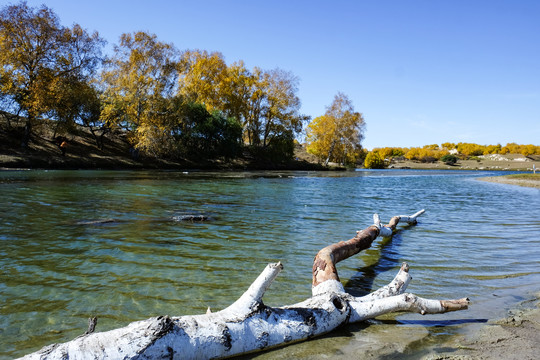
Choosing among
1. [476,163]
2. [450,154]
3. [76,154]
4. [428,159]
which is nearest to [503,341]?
[76,154]

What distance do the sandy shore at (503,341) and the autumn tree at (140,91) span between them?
3935cm

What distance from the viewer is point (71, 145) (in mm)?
40406

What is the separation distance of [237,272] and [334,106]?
70.2m

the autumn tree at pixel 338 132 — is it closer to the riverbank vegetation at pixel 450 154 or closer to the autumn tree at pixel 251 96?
the autumn tree at pixel 251 96

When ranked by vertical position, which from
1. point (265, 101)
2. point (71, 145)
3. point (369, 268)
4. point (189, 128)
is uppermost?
point (265, 101)

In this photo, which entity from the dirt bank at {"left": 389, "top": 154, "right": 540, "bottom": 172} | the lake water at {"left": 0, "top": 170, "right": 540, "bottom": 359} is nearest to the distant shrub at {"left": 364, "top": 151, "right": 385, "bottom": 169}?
the dirt bank at {"left": 389, "top": 154, "right": 540, "bottom": 172}

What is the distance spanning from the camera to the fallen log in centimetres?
249

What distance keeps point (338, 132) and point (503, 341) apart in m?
71.4

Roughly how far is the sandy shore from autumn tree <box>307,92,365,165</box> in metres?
70.2

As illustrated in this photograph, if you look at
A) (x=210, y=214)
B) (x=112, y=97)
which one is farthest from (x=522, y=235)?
(x=112, y=97)

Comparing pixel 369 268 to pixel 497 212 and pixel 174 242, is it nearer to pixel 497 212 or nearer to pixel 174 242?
pixel 174 242

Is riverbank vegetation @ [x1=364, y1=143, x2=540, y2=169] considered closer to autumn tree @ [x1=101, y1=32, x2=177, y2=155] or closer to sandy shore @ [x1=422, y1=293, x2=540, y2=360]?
autumn tree @ [x1=101, y1=32, x2=177, y2=155]

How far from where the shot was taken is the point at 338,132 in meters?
73.1

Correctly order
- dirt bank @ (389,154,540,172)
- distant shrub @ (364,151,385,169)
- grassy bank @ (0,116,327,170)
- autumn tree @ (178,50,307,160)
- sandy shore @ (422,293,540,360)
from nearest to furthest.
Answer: sandy shore @ (422,293,540,360) < grassy bank @ (0,116,327,170) < autumn tree @ (178,50,307,160) < distant shrub @ (364,151,385,169) < dirt bank @ (389,154,540,172)
